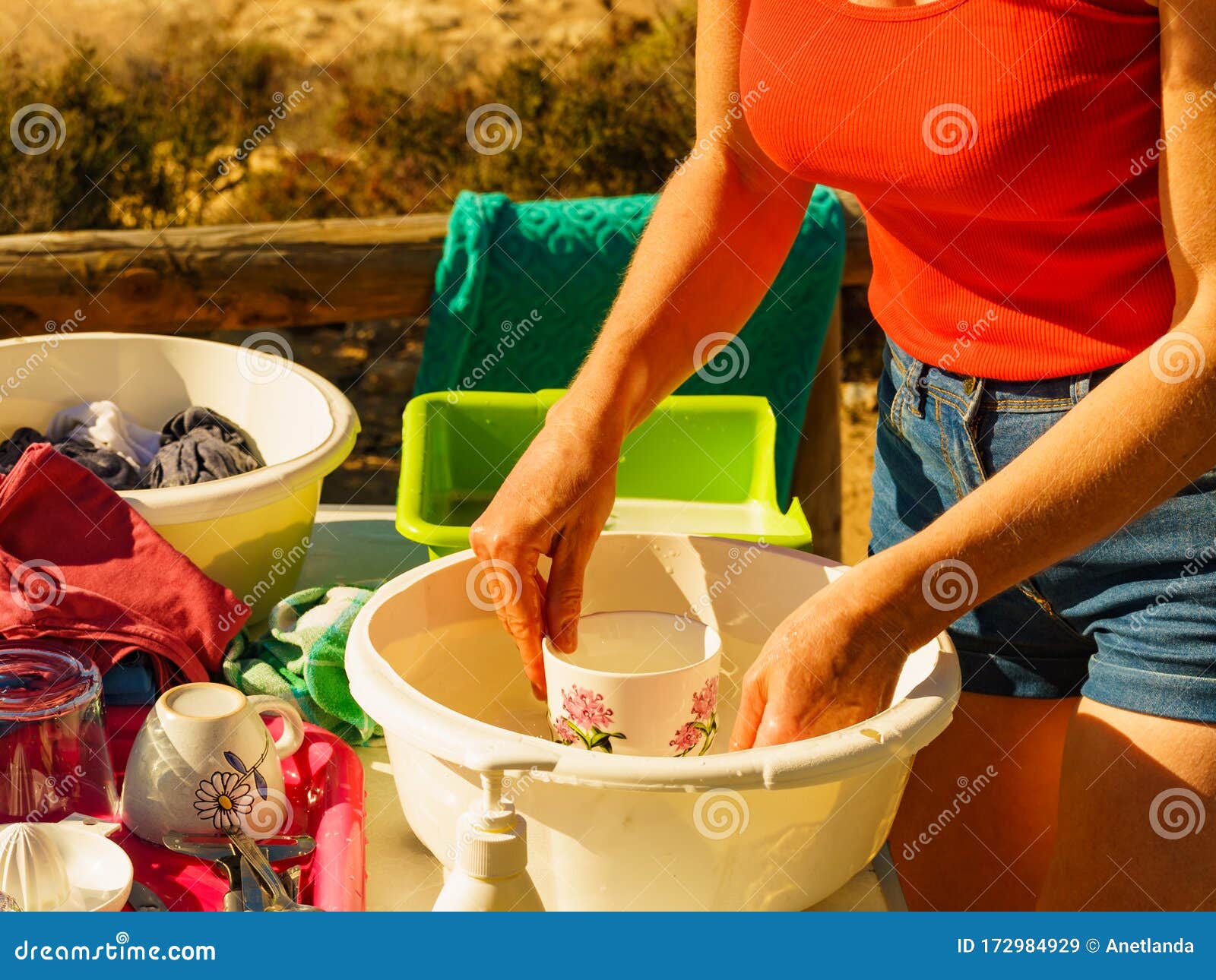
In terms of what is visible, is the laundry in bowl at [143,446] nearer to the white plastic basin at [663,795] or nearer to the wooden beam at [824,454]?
the white plastic basin at [663,795]

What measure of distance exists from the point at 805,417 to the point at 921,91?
146 cm

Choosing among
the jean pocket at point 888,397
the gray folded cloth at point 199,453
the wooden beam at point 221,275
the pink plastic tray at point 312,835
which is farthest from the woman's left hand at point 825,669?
the wooden beam at point 221,275

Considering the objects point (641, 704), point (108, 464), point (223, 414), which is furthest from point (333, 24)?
point (641, 704)

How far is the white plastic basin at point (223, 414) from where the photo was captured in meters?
1.17

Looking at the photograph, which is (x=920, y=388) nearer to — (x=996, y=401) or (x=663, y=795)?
(x=996, y=401)

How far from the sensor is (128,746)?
1.02m

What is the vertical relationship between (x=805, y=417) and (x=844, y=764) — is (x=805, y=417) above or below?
below

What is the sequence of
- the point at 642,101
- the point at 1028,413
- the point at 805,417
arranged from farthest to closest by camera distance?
the point at 642,101 < the point at 805,417 < the point at 1028,413

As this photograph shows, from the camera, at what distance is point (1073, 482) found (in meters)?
0.82

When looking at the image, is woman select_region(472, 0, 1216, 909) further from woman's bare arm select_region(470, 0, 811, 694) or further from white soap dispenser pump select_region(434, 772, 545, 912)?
white soap dispenser pump select_region(434, 772, 545, 912)

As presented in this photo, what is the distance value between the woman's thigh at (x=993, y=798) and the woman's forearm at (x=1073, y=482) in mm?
385

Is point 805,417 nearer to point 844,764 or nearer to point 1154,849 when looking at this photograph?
point 1154,849

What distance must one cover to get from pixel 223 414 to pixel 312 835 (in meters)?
0.72

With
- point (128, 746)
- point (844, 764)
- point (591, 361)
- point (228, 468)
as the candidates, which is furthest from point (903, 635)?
point (228, 468)
